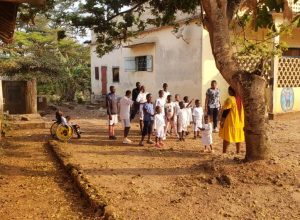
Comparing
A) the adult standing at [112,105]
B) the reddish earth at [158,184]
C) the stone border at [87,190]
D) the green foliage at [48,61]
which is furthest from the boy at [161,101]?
the green foliage at [48,61]

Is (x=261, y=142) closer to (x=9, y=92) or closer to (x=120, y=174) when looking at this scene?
(x=120, y=174)

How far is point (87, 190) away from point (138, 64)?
13.0 m

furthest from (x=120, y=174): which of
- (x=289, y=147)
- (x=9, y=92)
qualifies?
(x=9, y=92)

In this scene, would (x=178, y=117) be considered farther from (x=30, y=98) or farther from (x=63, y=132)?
(x=30, y=98)

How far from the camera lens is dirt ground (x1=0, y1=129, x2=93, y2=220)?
4613mm

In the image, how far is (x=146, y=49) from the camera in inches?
656

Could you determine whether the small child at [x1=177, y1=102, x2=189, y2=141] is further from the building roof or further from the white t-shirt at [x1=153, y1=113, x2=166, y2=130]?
the building roof

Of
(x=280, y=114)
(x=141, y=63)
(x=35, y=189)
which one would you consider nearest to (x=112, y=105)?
(x=35, y=189)

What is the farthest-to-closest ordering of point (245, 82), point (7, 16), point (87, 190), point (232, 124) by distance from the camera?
point (232, 124)
point (245, 82)
point (87, 190)
point (7, 16)

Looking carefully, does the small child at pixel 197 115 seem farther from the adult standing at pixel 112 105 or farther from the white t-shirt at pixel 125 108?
the adult standing at pixel 112 105

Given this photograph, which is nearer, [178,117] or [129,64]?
[178,117]

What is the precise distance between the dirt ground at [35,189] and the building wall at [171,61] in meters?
6.63

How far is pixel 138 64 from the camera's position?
57.9 feet

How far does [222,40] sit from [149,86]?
426 inches
